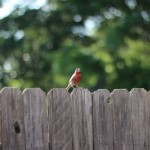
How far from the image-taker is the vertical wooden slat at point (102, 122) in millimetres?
4215

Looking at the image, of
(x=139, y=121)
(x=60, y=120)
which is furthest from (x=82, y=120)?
(x=139, y=121)

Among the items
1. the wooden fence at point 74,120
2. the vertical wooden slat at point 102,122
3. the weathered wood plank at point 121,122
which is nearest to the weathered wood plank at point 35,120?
the wooden fence at point 74,120

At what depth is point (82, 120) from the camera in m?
4.17

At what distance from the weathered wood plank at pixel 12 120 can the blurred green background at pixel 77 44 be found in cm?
996

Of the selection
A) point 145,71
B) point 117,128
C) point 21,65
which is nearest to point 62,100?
point 117,128

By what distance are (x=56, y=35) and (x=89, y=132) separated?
1898cm

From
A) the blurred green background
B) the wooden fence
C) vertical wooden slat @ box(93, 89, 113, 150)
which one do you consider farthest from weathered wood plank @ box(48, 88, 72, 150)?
the blurred green background

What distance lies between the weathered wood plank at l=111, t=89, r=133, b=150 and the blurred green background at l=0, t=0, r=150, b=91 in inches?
376

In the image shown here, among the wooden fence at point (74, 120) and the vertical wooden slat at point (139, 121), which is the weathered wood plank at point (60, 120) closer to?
the wooden fence at point (74, 120)

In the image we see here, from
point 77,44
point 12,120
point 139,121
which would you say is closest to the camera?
point 12,120

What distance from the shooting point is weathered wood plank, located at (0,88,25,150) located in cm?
393

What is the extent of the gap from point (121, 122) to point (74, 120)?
0.35 meters

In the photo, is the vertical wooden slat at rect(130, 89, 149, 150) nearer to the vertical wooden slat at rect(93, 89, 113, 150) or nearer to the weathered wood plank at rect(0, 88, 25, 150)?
the vertical wooden slat at rect(93, 89, 113, 150)

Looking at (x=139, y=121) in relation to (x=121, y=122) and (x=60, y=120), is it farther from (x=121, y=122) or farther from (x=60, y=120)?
(x=60, y=120)
